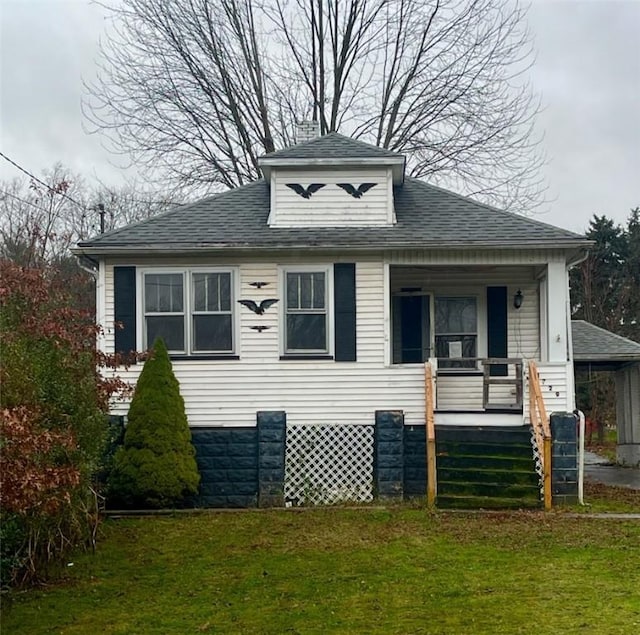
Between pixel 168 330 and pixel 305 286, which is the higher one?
pixel 305 286

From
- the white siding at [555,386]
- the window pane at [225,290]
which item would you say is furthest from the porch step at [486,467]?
the window pane at [225,290]

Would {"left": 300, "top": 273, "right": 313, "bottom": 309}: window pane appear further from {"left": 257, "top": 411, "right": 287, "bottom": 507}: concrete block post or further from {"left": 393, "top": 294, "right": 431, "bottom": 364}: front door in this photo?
{"left": 393, "top": 294, "right": 431, "bottom": 364}: front door

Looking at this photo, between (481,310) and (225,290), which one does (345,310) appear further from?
(481,310)

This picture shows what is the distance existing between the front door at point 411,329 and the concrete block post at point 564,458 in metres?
2.76

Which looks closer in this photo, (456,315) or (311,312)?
(311,312)

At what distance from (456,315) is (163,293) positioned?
4.92 metres

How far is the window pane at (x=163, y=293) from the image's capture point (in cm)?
1228

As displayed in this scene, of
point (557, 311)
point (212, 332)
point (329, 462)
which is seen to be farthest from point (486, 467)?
point (212, 332)

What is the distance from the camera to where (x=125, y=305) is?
12234 mm

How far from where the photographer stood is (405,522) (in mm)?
10023

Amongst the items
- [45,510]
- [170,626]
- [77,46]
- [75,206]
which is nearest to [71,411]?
[45,510]

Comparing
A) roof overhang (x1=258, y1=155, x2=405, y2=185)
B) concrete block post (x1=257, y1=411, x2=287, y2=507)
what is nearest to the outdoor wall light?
roof overhang (x1=258, y1=155, x2=405, y2=185)

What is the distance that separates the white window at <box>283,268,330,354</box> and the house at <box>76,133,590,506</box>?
21mm

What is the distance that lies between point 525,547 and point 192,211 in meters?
7.54
